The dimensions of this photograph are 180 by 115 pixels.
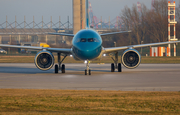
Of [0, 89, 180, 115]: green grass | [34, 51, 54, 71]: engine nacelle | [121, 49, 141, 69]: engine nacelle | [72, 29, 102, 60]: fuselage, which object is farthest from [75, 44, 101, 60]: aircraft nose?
[0, 89, 180, 115]: green grass

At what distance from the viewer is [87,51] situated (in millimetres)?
20875

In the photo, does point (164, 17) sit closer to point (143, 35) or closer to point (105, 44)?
point (143, 35)

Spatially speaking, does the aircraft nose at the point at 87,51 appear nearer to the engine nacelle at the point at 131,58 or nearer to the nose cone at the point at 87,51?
the nose cone at the point at 87,51

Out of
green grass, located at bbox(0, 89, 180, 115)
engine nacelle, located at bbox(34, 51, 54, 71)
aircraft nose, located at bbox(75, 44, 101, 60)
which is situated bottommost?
green grass, located at bbox(0, 89, 180, 115)

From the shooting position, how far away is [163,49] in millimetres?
75500

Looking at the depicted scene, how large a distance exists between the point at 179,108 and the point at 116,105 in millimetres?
1902

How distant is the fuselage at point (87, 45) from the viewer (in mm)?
20987

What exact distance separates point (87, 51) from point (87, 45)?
0.48 meters

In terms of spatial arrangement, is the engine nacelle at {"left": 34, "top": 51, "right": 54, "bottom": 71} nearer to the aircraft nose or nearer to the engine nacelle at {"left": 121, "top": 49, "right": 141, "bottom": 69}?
the aircraft nose

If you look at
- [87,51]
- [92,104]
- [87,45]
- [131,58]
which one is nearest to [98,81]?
[87,51]

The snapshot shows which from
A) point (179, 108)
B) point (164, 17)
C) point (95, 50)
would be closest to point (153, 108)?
point (179, 108)

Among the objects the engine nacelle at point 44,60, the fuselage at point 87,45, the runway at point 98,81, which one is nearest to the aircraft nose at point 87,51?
the fuselage at point 87,45

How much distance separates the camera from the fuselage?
21.0 metres

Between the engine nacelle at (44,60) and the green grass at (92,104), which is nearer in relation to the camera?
the green grass at (92,104)
